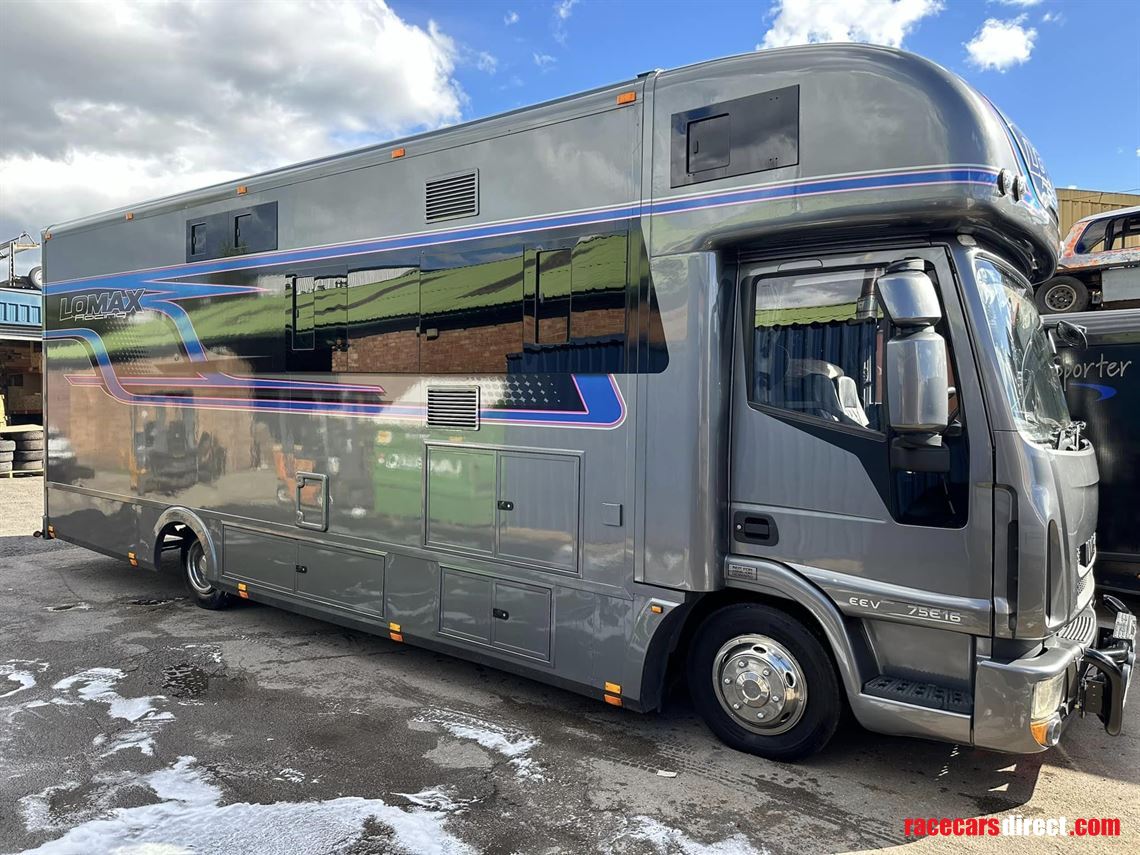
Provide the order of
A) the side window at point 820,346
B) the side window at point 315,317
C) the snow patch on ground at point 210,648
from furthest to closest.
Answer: the snow patch on ground at point 210,648 < the side window at point 315,317 < the side window at point 820,346

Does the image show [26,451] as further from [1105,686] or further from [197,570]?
[1105,686]

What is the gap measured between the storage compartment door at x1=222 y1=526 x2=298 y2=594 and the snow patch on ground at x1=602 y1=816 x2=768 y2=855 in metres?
3.52

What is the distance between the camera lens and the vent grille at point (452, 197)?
506 centimetres

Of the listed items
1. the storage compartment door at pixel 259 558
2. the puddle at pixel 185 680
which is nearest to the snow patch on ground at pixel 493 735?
the puddle at pixel 185 680

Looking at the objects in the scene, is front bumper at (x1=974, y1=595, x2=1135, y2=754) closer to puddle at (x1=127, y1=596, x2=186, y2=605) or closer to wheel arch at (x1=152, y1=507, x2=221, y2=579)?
wheel arch at (x1=152, y1=507, x2=221, y2=579)

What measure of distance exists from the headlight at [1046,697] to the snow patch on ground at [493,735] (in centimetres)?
231

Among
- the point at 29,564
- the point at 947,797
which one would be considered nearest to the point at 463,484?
the point at 947,797

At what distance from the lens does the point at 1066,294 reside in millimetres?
11570

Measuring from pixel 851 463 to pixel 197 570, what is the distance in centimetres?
595

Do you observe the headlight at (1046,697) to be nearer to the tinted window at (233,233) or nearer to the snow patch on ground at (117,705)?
the snow patch on ground at (117,705)

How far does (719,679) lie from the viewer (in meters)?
4.32

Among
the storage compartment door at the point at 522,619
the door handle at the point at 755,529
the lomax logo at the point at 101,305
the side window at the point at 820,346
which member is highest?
the lomax logo at the point at 101,305

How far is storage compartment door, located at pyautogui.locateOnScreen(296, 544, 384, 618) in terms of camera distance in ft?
18.4

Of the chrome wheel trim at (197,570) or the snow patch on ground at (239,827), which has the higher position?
the chrome wheel trim at (197,570)
